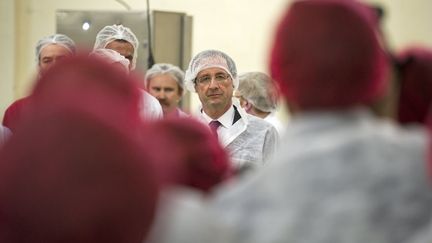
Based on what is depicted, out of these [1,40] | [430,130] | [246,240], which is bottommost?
[1,40]

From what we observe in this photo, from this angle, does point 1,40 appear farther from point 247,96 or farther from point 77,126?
point 77,126

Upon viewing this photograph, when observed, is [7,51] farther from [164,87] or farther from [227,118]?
[227,118]

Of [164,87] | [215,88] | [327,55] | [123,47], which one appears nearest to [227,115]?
[215,88]

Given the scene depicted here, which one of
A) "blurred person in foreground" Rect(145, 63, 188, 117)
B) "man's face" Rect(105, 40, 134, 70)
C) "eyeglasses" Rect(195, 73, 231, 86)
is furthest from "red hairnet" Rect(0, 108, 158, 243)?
"blurred person in foreground" Rect(145, 63, 188, 117)

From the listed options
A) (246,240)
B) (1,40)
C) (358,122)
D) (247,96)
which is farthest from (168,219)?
A: (1,40)

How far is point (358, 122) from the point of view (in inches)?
39.6

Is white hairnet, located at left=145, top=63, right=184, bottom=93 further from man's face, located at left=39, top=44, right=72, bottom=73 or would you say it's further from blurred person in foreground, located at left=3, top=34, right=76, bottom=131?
man's face, located at left=39, top=44, right=72, bottom=73

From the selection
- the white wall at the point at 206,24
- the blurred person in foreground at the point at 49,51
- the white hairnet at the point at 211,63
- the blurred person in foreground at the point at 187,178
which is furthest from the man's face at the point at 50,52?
the blurred person in foreground at the point at 187,178

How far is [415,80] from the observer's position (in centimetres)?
120

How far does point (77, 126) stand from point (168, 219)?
154 millimetres

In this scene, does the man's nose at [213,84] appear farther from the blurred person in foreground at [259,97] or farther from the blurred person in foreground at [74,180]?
the blurred person in foreground at [74,180]

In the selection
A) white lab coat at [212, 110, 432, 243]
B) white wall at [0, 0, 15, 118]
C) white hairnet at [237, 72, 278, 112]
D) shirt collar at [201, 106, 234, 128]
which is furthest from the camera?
white wall at [0, 0, 15, 118]

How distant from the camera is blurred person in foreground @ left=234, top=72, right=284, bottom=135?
375cm

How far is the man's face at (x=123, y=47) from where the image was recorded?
10.1 ft
